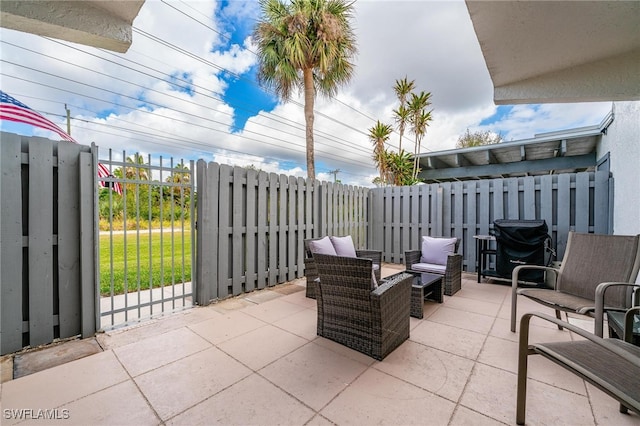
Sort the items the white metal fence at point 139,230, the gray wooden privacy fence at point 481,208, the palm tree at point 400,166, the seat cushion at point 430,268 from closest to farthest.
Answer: the white metal fence at point 139,230
the seat cushion at point 430,268
the gray wooden privacy fence at point 481,208
the palm tree at point 400,166

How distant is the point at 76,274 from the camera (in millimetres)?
2604

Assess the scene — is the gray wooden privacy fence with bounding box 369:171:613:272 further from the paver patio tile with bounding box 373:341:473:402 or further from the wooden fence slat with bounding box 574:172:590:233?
the paver patio tile with bounding box 373:341:473:402

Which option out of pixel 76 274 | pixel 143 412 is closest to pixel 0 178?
pixel 76 274

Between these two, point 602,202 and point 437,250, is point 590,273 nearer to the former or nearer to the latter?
point 437,250

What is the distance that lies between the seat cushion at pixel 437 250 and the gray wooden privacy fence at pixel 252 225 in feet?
6.70

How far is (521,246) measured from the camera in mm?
4426

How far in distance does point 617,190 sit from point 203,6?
11.9 metres

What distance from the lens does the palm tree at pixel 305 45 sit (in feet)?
22.7

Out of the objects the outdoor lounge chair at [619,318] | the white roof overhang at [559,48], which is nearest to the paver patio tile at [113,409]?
the outdoor lounge chair at [619,318]

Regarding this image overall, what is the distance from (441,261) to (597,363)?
306 cm

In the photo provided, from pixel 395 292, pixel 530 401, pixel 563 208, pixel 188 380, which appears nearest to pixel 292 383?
pixel 188 380

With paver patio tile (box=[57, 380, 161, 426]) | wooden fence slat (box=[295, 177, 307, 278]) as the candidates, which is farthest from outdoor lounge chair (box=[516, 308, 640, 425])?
wooden fence slat (box=[295, 177, 307, 278])

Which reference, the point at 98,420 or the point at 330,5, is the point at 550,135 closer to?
the point at 330,5

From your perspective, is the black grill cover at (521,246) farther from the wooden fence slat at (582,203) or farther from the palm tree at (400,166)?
the palm tree at (400,166)
